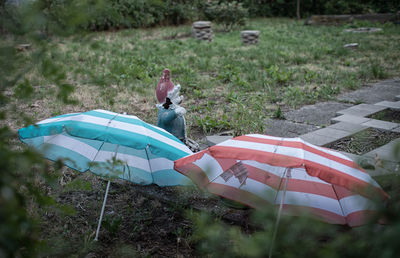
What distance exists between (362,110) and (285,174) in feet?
12.8

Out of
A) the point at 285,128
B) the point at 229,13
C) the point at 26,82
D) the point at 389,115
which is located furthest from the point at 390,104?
the point at 229,13

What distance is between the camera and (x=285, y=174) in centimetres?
306

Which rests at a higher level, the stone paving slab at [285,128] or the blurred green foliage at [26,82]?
the blurred green foliage at [26,82]

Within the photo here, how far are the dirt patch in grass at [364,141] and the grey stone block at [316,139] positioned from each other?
0.20 feet

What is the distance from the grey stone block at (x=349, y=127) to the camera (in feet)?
17.7

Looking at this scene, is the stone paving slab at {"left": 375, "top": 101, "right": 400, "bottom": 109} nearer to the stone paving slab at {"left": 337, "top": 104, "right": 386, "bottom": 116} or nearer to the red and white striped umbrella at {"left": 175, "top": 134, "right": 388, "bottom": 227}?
the stone paving slab at {"left": 337, "top": 104, "right": 386, "bottom": 116}

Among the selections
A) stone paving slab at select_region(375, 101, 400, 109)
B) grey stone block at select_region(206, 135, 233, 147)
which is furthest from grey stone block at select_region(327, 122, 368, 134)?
grey stone block at select_region(206, 135, 233, 147)

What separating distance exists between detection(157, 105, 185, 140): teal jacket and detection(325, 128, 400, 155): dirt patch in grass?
1.94m

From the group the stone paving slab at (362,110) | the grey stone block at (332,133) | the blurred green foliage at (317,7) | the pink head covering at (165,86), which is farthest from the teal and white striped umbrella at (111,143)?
the blurred green foliage at (317,7)

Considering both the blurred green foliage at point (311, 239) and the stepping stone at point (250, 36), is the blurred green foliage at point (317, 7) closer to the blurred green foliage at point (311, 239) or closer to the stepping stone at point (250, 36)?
the stepping stone at point (250, 36)

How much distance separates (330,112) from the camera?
647 cm

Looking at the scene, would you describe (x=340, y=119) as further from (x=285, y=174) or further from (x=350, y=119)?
(x=285, y=174)

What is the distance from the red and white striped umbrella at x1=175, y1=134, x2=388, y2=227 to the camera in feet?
7.80

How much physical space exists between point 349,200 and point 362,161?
3.51 feet
